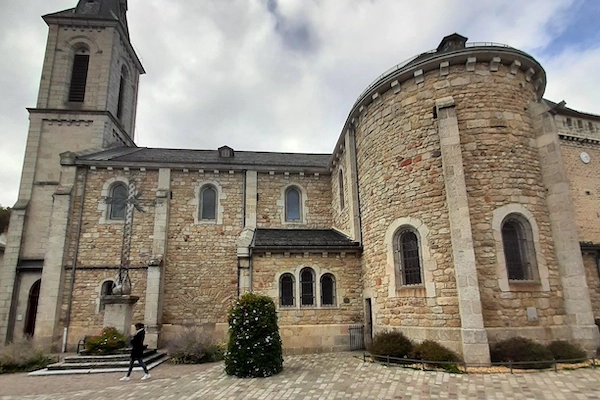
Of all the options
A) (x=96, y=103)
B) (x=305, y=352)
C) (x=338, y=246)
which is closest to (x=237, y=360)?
(x=305, y=352)

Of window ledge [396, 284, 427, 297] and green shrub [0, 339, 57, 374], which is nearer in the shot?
window ledge [396, 284, 427, 297]

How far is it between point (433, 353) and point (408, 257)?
275cm

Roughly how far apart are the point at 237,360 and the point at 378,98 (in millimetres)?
9088

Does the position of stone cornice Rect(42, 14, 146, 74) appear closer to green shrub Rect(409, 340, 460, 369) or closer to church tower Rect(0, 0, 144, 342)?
church tower Rect(0, 0, 144, 342)

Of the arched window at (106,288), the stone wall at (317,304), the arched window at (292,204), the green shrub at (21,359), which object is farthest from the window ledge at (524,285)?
the arched window at (106,288)

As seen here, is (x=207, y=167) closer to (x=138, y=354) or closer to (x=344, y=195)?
(x=344, y=195)

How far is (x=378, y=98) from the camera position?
40.2 ft

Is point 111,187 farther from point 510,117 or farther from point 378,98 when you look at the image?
point 510,117

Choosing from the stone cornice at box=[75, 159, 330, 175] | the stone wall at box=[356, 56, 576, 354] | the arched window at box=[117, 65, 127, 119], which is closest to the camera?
the stone wall at box=[356, 56, 576, 354]

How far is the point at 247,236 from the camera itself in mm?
14336

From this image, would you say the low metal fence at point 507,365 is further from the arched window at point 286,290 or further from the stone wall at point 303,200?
the stone wall at point 303,200

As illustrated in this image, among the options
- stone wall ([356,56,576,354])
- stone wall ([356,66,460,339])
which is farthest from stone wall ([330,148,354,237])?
stone wall ([356,56,576,354])

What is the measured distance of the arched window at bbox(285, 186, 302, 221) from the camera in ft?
57.0

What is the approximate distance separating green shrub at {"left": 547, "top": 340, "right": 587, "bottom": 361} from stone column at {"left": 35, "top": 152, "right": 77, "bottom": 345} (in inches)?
664
